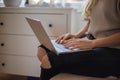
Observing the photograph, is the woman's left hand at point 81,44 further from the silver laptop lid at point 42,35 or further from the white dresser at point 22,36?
the white dresser at point 22,36

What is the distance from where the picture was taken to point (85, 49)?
42.1 inches

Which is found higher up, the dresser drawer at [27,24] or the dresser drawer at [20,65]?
the dresser drawer at [27,24]

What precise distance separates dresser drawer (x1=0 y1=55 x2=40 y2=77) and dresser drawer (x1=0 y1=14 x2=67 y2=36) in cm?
25

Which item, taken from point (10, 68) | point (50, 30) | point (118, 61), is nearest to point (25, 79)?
point (10, 68)

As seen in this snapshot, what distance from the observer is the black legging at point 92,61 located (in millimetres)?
1017

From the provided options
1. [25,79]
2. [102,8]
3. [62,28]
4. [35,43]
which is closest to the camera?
[102,8]

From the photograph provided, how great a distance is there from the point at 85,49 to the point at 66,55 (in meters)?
0.11

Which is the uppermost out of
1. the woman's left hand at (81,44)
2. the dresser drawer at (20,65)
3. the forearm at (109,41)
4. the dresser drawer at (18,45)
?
the forearm at (109,41)

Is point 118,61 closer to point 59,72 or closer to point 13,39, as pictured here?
point 59,72

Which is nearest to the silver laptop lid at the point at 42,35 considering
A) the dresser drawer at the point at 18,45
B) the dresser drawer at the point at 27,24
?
the dresser drawer at the point at 27,24

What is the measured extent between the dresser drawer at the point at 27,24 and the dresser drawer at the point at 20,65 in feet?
0.81

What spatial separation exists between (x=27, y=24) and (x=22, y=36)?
125 millimetres

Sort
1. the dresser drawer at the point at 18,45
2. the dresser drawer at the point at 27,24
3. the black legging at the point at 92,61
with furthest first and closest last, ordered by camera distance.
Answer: the dresser drawer at the point at 18,45 < the dresser drawer at the point at 27,24 < the black legging at the point at 92,61

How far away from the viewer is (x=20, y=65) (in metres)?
2.09
